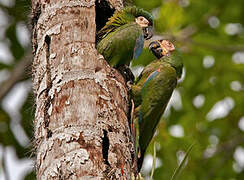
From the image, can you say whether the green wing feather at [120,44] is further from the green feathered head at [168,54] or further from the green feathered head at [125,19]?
the green feathered head at [168,54]

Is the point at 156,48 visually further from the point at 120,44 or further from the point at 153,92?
the point at 120,44

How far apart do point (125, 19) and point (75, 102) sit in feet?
3.16

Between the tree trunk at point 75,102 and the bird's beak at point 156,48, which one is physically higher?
the tree trunk at point 75,102

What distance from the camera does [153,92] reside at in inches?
120

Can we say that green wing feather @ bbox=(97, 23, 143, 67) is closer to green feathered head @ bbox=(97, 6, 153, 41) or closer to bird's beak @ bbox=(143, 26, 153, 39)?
green feathered head @ bbox=(97, 6, 153, 41)

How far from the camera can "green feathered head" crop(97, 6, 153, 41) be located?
9.74 ft

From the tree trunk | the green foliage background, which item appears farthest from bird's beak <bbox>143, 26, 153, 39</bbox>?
the green foliage background

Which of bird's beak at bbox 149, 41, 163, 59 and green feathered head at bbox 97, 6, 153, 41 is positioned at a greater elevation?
green feathered head at bbox 97, 6, 153, 41

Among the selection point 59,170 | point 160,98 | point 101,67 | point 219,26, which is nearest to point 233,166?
point 219,26

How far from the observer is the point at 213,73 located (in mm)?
5520

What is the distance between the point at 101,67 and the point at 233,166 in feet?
12.0

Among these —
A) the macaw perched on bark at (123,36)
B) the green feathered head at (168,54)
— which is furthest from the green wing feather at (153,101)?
the macaw perched on bark at (123,36)

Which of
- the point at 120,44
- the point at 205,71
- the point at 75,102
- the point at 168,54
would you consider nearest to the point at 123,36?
the point at 120,44

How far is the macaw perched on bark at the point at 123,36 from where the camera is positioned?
269 centimetres
